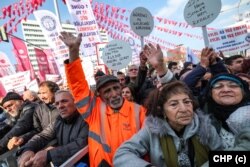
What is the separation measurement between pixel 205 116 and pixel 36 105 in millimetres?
2810

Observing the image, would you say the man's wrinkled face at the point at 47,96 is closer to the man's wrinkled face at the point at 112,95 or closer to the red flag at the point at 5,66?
the man's wrinkled face at the point at 112,95

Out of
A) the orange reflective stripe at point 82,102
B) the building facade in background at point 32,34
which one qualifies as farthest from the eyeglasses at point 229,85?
the building facade in background at point 32,34

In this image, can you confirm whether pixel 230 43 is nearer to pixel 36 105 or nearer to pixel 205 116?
pixel 36 105

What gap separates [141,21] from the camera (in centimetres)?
632

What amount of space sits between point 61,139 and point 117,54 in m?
4.20

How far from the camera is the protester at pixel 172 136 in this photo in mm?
2121

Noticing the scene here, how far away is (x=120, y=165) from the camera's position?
2.12m

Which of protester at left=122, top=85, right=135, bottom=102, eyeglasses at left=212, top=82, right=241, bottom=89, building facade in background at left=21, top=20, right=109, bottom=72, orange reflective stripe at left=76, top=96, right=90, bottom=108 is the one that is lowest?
protester at left=122, top=85, right=135, bottom=102

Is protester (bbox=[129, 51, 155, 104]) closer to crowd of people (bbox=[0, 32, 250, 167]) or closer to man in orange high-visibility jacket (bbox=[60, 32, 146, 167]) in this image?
crowd of people (bbox=[0, 32, 250, 167])

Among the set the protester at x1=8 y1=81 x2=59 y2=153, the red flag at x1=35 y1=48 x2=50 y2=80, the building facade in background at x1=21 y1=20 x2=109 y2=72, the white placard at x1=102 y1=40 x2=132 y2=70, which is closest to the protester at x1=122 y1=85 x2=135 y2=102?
the protester at x1=8 y1=81 x2=59 y2=153

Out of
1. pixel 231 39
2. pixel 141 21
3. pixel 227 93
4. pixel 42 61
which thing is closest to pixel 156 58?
pixel 227 93

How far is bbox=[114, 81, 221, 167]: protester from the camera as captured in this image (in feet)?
6.96

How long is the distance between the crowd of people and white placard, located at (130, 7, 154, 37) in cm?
217

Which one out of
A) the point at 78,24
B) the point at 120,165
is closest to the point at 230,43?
the point at 78,24
